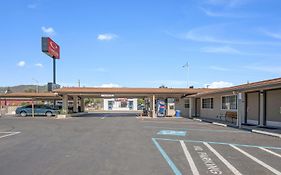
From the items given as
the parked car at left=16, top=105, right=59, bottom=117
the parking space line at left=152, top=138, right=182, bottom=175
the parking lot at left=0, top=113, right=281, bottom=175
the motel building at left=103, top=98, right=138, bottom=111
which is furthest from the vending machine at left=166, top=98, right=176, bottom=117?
the motel building at left=103, top=98, right=138, bottom=111

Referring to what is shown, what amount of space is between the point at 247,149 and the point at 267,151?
682 millimetres

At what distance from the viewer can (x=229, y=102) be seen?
3116 cm

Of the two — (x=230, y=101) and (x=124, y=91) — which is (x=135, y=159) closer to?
(x=230, y=101)

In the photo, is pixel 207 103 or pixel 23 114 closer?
pixel 207 103

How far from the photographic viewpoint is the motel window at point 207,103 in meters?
37.3

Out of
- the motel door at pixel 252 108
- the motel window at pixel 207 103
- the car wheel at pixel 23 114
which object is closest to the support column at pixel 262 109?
the motel door at pixel 252 108

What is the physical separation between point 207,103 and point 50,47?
2161 centimetres

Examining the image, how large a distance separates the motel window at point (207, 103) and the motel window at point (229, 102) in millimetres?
4262

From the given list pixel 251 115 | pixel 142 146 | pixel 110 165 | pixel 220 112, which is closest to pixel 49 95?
pixel 220 112

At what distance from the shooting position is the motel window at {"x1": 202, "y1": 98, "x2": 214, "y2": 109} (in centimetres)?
3732

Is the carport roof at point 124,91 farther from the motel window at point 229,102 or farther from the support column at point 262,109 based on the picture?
the support column at point 262,109

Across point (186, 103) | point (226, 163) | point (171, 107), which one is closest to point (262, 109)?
point (226, 163)

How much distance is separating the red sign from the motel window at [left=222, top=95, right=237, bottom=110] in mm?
23760

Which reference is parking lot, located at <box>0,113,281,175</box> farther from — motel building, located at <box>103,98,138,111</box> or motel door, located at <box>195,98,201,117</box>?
→ motel building, located at <box>103,98,138,111</box>
